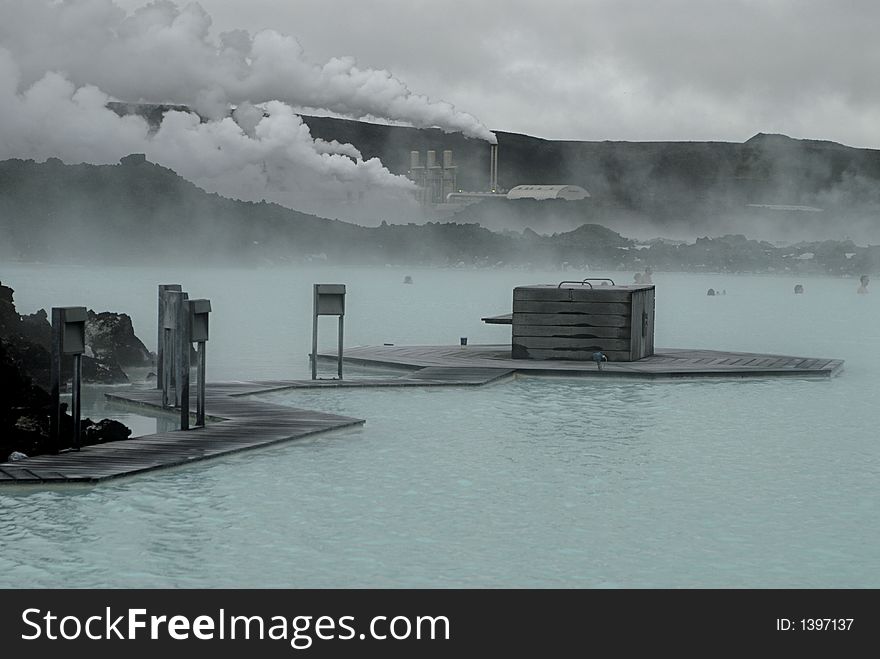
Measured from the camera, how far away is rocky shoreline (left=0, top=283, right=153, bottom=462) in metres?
10.1

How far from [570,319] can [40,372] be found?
6478 mm

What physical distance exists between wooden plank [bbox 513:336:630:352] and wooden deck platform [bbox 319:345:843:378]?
23cm

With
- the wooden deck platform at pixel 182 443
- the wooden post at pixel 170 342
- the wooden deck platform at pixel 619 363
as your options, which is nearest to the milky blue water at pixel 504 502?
the wooden deck platform at pixel 182 443

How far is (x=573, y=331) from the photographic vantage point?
16.7 meters

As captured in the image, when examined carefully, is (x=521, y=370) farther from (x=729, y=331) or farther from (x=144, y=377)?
(x=729, y=331)

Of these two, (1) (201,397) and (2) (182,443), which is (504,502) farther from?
(1) (201,397)

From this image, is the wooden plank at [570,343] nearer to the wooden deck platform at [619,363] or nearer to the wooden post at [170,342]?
the wooden deck platform at [619,363]

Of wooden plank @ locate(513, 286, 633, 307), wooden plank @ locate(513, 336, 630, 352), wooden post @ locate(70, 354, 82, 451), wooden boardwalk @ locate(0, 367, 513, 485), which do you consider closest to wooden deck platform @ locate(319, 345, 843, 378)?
wooden plank @ locate(513, 336, 630, 352)

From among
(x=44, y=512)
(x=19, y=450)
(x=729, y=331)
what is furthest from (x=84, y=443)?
(x=729, y=331)

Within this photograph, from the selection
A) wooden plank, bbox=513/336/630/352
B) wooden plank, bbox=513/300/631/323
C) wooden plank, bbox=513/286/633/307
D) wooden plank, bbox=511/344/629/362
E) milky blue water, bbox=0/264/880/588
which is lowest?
milky blue water, bbox=0/264/880/588

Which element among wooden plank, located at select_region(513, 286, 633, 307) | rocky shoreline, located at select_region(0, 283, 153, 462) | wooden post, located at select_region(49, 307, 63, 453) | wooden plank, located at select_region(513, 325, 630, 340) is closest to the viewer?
wooden post, located at select_region(49, 307, 63, 453)

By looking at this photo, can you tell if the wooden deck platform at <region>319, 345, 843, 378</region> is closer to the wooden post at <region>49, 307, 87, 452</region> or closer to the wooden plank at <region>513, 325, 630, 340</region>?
the wooden plank at <region>513, 325, 630, 340</region>

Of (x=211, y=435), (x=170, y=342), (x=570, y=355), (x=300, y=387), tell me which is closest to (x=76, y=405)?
(x=211, y=435)
